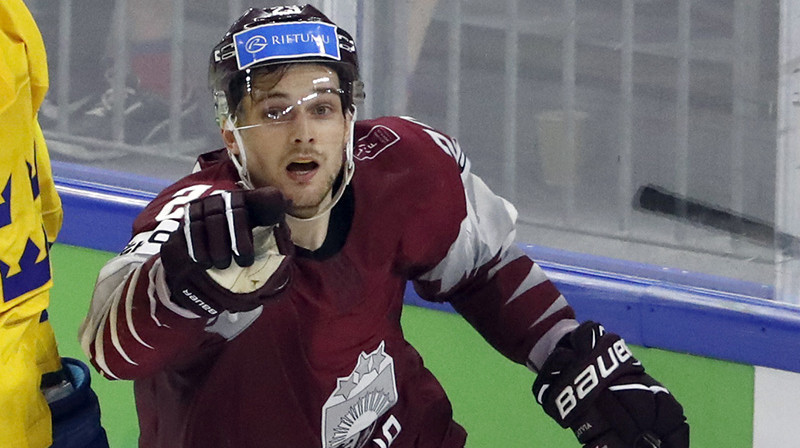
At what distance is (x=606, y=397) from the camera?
161cm

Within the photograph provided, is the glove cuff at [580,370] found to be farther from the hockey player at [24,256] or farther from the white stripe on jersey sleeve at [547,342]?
the hockey player at [24,256]

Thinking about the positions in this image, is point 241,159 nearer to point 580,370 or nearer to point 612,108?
point 580,370

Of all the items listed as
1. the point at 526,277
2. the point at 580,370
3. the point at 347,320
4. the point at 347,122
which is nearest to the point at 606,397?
the point at 580,370

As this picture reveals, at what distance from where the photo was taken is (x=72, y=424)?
1479 millimetres

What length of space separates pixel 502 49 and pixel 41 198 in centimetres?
89

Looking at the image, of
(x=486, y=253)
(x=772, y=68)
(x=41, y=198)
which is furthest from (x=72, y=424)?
(x=772, y=68)

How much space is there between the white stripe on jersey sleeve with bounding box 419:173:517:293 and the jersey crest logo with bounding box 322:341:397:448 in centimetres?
15

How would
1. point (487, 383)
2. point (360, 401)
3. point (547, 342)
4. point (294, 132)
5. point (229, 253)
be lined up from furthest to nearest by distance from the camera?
point (487, 383) → point (547, 342) → point (360, 401) → point (294, 132) → point (229, 253)

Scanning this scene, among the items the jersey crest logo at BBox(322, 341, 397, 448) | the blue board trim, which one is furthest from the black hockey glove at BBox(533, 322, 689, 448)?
the blue board trim

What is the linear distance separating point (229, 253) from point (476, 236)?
568 mm

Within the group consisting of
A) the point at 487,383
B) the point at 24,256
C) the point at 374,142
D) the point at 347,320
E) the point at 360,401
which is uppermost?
the point at 374,142

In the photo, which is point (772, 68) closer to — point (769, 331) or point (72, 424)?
point (769, 331)

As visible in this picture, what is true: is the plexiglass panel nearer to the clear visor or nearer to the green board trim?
the green board trim

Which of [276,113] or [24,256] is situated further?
[276,113]
